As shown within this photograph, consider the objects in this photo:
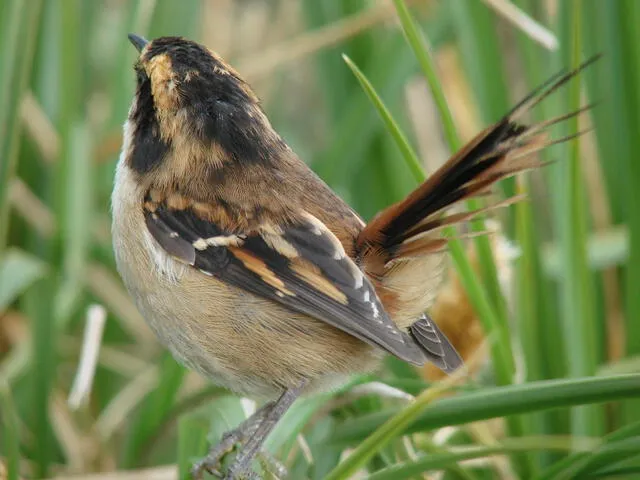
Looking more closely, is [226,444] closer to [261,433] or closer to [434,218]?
[261,433]

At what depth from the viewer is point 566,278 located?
301 centimetres

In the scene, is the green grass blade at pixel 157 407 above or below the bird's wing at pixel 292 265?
below

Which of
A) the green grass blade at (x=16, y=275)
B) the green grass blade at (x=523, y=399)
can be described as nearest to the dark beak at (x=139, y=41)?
the green grass blade at (x=16, y=275)

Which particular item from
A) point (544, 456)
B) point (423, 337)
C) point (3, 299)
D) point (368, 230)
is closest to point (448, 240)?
point (368, 230)

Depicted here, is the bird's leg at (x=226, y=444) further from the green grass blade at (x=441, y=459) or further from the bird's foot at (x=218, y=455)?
the green grass blade at (x=441, y=459)

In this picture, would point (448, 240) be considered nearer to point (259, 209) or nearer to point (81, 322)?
point (259, 209)

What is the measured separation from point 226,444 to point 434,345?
613 millimetres

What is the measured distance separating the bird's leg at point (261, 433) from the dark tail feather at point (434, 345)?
1.11 feet

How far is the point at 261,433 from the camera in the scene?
2.70 metres

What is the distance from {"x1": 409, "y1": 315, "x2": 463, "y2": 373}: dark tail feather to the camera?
9.34ft

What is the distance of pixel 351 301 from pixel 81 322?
206 centimetres

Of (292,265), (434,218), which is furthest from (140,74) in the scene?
(434,218)

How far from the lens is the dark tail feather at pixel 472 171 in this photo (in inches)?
88.0

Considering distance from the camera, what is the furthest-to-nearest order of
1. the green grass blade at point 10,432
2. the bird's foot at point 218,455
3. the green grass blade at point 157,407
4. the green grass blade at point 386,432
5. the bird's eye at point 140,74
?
the green grass blade at point 157,407, the bird's eye at point 140,74, the bird's foot at point 218,455, the green grass blade at point 10,432, the green grass blade at point 386,432
